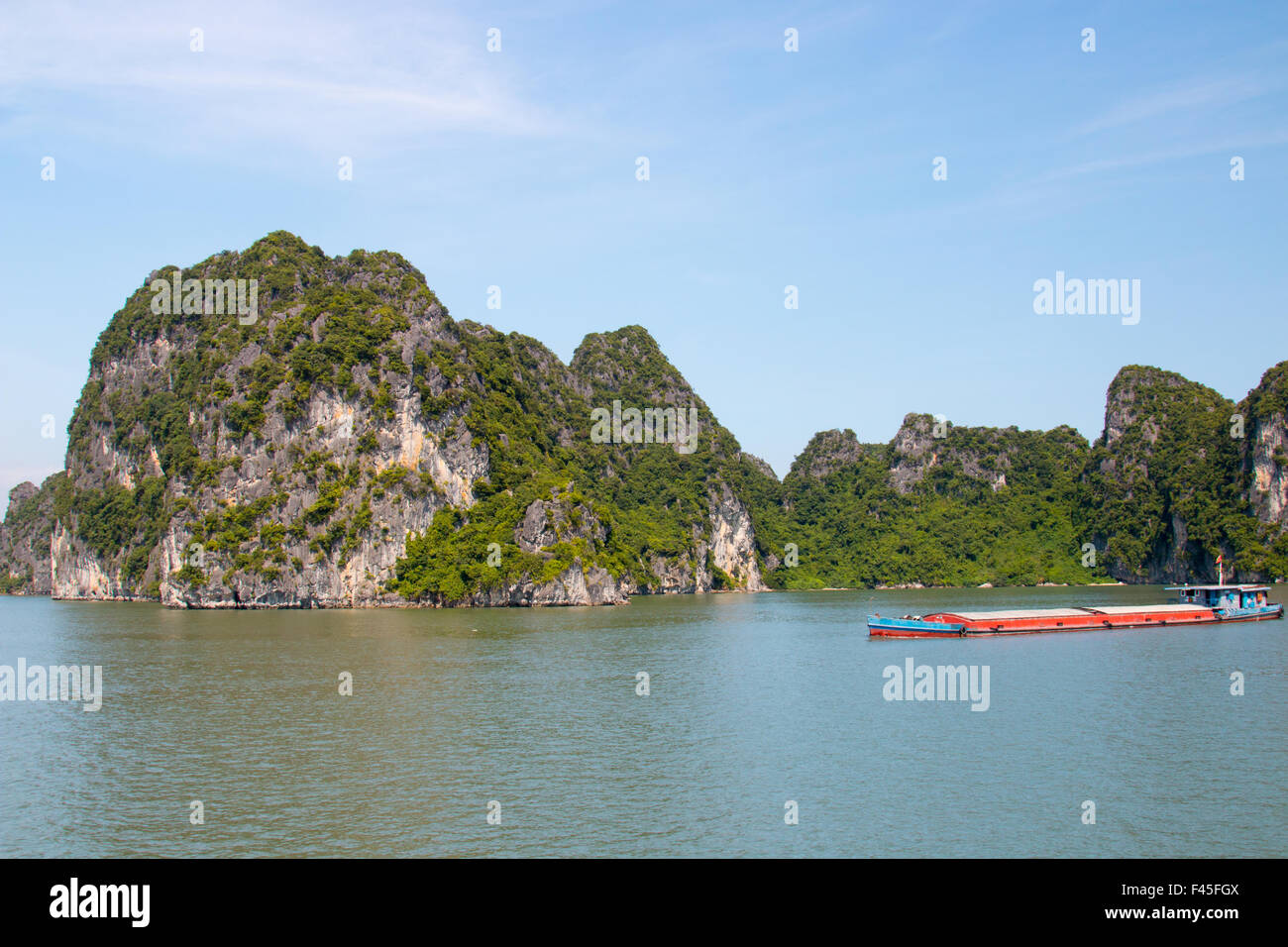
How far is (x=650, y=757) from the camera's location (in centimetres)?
2703

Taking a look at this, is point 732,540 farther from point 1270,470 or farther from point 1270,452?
point 1270,452

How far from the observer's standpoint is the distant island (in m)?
103

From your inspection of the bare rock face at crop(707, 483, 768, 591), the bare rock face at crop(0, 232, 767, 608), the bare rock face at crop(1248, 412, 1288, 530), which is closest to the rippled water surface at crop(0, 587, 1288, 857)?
the bare rock face at crop(0, 232, 767, 608)

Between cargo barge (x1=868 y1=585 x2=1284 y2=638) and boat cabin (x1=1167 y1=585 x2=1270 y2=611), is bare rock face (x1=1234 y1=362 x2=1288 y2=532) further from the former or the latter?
boat cabin (x1=1167 y1=585 x2=1270 y2=611)

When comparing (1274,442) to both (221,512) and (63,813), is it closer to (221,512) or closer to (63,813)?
(221,512)

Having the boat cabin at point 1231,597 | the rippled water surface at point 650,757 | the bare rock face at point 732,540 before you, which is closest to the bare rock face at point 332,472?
the bare rock face at point 732,540

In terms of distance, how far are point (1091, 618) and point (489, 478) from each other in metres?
67.0

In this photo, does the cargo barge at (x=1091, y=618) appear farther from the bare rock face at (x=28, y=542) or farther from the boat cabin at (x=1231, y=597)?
the bare rock face at (x=28, y=542)

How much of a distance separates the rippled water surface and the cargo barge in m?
8.88

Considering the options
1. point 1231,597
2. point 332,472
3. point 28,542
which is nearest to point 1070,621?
point 1231,597

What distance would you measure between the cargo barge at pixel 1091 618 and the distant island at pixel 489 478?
155ft
